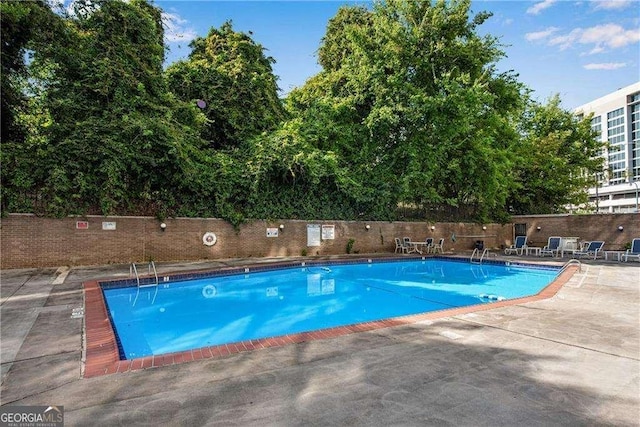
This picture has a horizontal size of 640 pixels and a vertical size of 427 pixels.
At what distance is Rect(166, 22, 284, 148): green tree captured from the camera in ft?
49.6

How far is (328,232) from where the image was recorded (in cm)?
1602

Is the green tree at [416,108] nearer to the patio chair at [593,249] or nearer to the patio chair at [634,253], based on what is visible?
the patio chair at [593,249]

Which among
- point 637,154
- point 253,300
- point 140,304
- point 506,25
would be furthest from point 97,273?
point 637,154

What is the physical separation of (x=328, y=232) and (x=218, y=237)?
5.12m

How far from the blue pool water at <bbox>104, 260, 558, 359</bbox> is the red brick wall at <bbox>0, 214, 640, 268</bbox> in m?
3.07

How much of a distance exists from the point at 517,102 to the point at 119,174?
19698 mm

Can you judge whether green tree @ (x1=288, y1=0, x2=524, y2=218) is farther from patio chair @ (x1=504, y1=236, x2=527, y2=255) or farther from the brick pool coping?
the brick pool coping

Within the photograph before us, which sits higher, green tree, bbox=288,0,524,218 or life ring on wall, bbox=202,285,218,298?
green tree, bbox=288,0,524,218

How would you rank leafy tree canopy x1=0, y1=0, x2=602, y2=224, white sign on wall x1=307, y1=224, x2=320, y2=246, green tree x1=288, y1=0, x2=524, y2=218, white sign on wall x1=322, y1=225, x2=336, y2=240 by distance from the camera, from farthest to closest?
green tree x1=288, y1=0, x2=524, y2=218 → white sign on wall x1=322, y1=225, x2=336, y2=240 → white sign on wall x1=307, y1=224, x2=320, y2=246 → leafy tree canopy x1=0, y1=0, x2=602, y2=224

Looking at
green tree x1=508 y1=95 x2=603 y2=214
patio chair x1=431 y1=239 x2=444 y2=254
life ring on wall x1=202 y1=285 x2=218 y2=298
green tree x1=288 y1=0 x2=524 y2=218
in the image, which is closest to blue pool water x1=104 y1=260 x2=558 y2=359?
life ring on wall x1=202 y1=285 x2=218 y2=298

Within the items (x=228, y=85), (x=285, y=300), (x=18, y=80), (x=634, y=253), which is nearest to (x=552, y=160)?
(x=634, y=253)

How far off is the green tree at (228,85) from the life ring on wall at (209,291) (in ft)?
27.3

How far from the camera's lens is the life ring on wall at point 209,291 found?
27.7 ft

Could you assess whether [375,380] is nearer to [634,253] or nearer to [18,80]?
[634,253]
